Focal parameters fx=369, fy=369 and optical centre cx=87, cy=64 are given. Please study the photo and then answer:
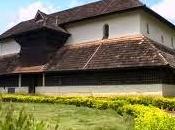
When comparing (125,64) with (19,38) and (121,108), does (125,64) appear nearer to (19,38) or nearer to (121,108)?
(121,108)

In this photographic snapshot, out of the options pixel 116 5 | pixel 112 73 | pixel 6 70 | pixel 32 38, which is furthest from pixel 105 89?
pixel 6 70

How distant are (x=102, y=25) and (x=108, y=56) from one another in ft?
12.0

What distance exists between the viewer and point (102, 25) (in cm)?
2786

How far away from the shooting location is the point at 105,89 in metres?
25.2

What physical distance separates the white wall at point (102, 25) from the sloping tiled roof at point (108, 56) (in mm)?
496

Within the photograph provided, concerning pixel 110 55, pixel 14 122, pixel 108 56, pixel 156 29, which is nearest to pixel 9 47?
pixel 108 56

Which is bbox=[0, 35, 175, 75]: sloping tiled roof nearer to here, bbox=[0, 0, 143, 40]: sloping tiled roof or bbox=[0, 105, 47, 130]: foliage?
bbox=[0, 0, 143, 40]: sloping tiled roof

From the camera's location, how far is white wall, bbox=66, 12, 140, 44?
85.4ft

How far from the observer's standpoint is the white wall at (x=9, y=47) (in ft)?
116

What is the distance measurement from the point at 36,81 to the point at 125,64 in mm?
10061

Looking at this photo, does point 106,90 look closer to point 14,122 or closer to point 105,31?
point 105,31

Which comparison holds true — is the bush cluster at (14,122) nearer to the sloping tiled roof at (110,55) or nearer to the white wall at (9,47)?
the sloping tiled roof at (110,55)

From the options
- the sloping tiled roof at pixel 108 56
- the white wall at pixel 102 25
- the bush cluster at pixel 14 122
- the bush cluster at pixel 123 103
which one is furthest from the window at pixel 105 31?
the bush cluster at pixel 14 122

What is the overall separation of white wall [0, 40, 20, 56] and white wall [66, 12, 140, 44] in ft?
23.1
